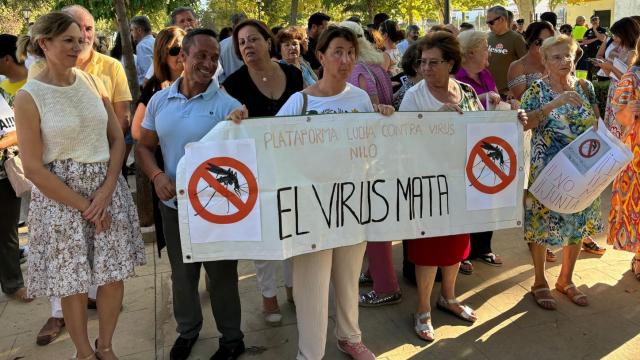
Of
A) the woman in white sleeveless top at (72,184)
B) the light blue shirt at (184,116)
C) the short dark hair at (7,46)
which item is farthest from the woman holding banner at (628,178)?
the short dark hair at (7,46)

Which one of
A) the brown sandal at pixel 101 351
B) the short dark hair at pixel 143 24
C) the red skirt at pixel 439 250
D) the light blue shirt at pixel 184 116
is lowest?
the brown sandal at pixel 101 351

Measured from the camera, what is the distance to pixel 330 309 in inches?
153

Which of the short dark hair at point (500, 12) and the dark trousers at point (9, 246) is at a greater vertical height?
the short dark hair at point (500, 12)

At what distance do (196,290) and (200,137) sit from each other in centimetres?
97

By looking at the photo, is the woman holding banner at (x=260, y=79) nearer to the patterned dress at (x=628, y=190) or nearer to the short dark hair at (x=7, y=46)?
the short dark hair at (x=7, y=46)

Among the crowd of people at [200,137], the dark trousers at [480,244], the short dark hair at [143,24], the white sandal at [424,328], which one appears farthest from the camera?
the short dark hair at [143,24]

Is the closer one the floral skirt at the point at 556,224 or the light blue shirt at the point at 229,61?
the floral skirt at the point at 556,224

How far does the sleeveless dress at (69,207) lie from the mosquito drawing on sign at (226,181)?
0.69 m

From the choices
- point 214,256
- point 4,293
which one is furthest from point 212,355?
point 4,293

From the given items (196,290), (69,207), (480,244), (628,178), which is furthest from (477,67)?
(69,207)

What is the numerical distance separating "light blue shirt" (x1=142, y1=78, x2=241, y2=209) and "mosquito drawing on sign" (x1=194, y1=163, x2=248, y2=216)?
32 cm

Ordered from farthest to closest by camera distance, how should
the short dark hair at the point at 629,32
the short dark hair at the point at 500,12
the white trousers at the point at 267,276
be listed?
the short dark hair at the point at 500,12
the short dark hair at the point at 629,32
the white trousers at the point at 267,276

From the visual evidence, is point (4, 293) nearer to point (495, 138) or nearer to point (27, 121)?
point (27, 121)

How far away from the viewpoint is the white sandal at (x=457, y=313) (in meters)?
3.62
